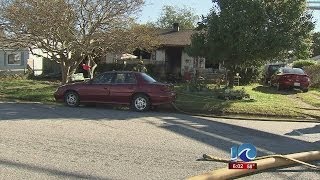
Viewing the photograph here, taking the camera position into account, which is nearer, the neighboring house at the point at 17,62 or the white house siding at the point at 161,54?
the neighboring house at the point at 17,62

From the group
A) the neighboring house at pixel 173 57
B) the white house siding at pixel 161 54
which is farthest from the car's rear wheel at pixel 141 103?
the white house siding at pixel 161 54

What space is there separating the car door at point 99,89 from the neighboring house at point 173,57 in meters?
17.4

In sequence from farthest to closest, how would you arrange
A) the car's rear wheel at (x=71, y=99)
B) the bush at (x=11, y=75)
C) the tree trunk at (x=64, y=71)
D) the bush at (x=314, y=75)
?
the bush at (x=11, y=75) < the bush at (x=314, y=75) < the tree trunk at (x=64, y=71) < the car's rear wheel at (x=71, y=99)

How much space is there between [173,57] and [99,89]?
1986cm

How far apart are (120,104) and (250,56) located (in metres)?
7.18

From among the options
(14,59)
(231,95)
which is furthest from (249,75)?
(14,59)

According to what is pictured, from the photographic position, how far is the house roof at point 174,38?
34.9 metres

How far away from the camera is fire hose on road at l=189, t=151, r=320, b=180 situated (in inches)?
275

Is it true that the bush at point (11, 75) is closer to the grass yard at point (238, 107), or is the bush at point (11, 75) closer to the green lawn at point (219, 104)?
the green lawn at point (219, 104)

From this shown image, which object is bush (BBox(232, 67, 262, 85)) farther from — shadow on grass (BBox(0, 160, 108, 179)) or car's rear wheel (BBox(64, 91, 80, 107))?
shadow on grass (BBox(0, 160, 108, 179))

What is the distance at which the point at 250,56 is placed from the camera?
21.4 meters

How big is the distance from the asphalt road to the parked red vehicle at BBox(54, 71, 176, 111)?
0.69 m

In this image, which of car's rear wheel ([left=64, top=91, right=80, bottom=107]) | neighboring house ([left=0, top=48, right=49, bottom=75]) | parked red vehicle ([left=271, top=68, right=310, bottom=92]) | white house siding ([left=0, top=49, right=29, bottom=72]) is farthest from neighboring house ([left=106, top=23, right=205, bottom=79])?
car's rear wheel ([left=64, top=91, right=80, bottom=107])

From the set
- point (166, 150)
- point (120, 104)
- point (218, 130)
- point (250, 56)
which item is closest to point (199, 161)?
point (166, 150)
